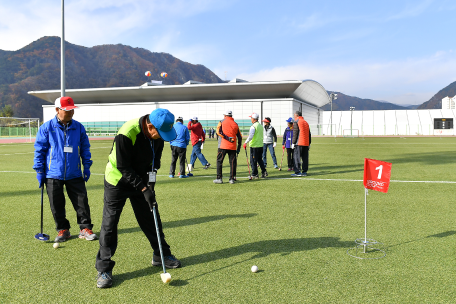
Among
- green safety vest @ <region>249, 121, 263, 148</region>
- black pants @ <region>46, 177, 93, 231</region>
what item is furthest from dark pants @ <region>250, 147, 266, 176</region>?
black pants @ <region>46, 177, 93, 231</region>

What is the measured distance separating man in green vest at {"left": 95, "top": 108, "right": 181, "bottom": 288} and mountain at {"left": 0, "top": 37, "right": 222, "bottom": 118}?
131382mm

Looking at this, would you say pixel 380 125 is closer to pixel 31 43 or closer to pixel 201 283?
pixel 201 283

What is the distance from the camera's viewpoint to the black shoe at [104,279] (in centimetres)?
336

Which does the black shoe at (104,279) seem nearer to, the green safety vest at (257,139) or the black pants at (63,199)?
the black pants at (63,199)

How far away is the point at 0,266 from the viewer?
12.8ft

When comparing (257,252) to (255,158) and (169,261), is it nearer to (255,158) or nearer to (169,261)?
(169,261)

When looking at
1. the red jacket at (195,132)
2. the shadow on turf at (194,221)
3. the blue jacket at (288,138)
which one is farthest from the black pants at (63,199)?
the blue jacket at (288,138)

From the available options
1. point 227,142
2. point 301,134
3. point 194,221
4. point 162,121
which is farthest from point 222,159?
point 162,121

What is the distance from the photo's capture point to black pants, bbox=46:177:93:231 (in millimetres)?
4762

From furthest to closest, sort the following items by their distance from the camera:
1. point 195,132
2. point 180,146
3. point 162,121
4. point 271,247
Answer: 1. point 195,132
2. point 180,146
3. point 271,247
4. point 162,121

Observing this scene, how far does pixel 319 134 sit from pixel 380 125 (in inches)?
534

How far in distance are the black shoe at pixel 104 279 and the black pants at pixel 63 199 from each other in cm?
164

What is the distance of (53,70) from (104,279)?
159 meters

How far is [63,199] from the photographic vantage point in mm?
4902
